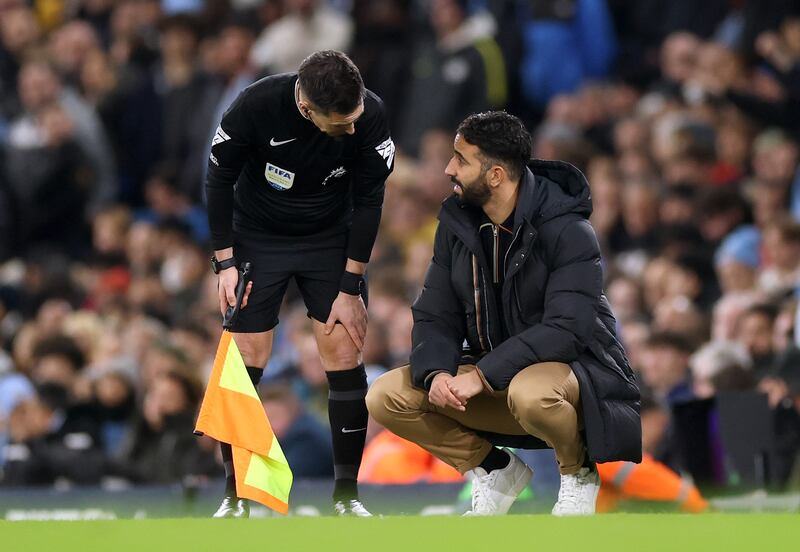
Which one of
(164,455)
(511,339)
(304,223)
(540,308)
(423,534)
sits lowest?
(423,534)

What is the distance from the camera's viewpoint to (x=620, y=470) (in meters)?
6.77

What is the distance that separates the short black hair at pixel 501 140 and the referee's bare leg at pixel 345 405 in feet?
2.97

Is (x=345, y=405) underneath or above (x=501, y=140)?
underneath

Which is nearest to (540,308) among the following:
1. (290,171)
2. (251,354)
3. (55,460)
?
(290,171)

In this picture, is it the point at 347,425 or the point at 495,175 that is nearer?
the point at 495,175

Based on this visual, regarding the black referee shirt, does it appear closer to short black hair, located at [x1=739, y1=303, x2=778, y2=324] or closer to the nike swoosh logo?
→ the nike swoosh logo

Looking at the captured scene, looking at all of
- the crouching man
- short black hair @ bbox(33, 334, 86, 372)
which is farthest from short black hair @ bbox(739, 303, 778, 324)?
short black hair @ bbox(33, 334, 86, 372)

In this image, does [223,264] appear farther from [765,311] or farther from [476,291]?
[765,311]

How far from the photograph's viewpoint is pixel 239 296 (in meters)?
5.89

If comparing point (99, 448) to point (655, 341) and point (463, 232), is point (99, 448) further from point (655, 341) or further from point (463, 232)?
point (463, 232)

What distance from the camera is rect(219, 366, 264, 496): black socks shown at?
593 centimetres

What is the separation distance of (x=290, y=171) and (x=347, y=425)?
978mm

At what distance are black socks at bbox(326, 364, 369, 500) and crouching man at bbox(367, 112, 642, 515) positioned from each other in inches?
11.2

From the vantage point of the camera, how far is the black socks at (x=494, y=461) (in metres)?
5.76
